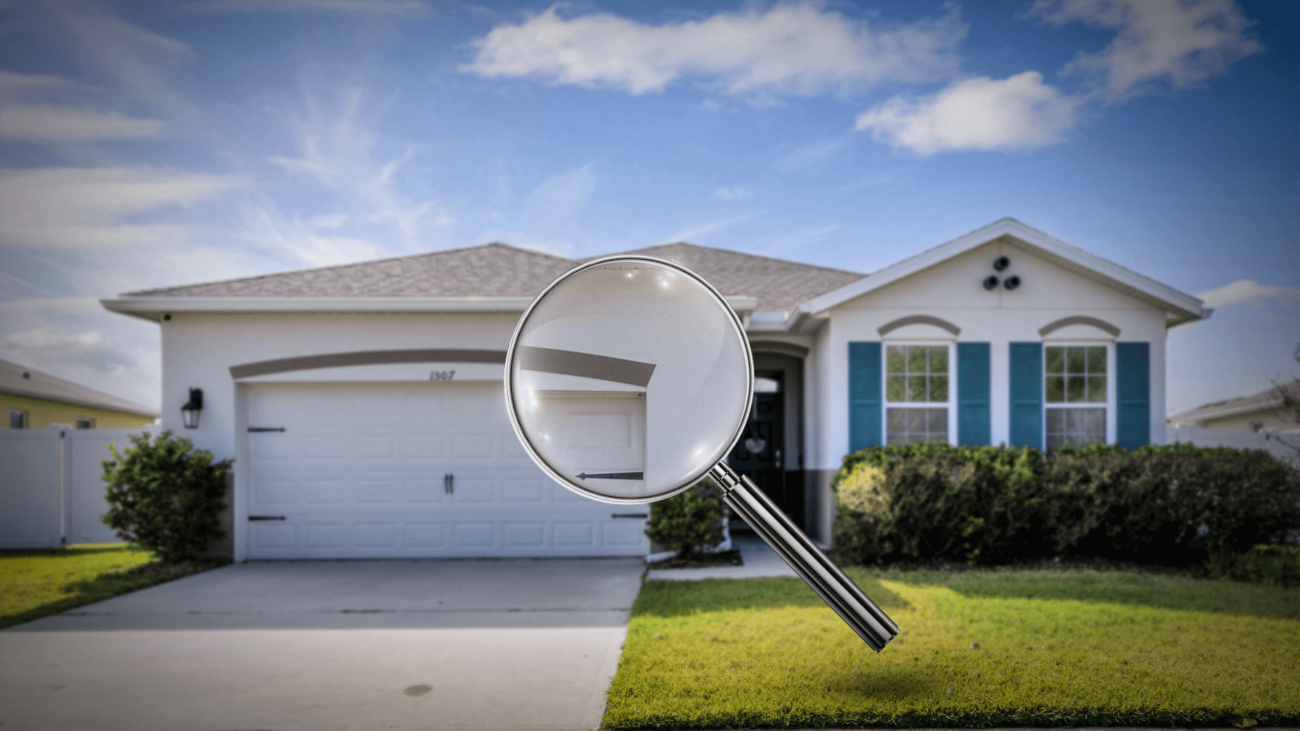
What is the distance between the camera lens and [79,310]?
1209 cm

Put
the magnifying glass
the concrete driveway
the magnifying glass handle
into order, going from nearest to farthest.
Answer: the magnifying glass, the magnifying glass handle, the concrete driveway

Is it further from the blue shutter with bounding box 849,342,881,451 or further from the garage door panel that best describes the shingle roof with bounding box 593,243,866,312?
the garage door panel

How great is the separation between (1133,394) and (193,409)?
12742mm

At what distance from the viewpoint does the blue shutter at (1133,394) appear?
9.80 meters

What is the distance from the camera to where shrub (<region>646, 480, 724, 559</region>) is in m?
8.78

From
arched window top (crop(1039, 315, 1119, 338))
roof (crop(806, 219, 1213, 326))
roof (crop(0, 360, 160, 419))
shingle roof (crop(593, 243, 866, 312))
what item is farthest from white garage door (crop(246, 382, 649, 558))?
roof (crop(0, 360, 160, 419))

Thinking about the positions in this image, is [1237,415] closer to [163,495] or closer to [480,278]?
[480,278]

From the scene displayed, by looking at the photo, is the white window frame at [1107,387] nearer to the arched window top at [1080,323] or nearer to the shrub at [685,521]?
the arched window top at [1080,323]

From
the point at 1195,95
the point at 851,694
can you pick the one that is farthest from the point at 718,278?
the point at 851,694

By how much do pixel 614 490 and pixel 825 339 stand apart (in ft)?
30.1

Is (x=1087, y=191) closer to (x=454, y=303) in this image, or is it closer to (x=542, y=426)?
(x=454, y=303)

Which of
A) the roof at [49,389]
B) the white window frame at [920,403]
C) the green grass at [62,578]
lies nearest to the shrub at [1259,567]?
the white window frame at [920,403]

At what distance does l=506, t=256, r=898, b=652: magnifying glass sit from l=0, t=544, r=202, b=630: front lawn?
290 inches

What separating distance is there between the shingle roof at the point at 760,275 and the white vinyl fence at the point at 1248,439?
5.81 metres
